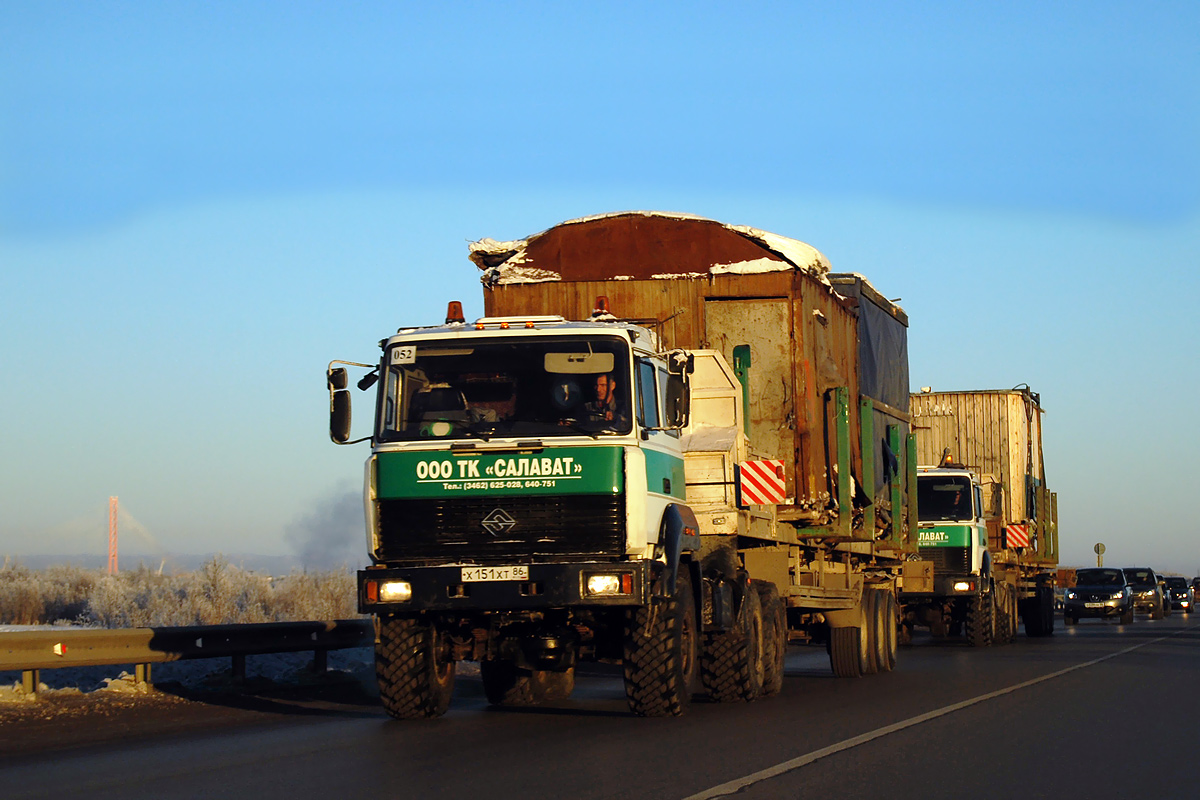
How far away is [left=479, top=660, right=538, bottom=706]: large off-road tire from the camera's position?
14.5 metres

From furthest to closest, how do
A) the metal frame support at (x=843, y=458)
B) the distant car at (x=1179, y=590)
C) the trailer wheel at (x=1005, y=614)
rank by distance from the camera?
the distant car at (x=1179, y=590), the trailer wheel at (x=1005, y=614), the metal frame support at (x=843, y=458)

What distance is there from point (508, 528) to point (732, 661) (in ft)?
11.1

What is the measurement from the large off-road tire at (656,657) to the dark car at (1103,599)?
31749mm

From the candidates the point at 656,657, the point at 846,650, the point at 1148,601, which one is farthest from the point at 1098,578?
the point at 656,657

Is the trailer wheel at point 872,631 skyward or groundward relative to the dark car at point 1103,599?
skyward

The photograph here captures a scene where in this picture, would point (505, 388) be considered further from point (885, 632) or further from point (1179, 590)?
point (1179, 590)

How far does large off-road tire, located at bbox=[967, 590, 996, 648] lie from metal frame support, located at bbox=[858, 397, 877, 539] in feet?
31.1

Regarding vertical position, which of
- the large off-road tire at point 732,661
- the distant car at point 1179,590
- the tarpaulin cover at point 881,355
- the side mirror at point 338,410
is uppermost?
the tarpaulin cover at point 881,355

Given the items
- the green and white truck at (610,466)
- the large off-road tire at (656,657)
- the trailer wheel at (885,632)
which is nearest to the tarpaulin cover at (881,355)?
the trailer wheel at (885,632)

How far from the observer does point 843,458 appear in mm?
16891

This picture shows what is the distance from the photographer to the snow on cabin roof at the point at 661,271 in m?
15.4

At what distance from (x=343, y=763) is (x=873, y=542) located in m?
11.0

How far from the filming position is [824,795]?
26.7 ft

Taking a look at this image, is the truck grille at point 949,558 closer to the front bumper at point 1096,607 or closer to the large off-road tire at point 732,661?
the large off-road tire at point 732,661
